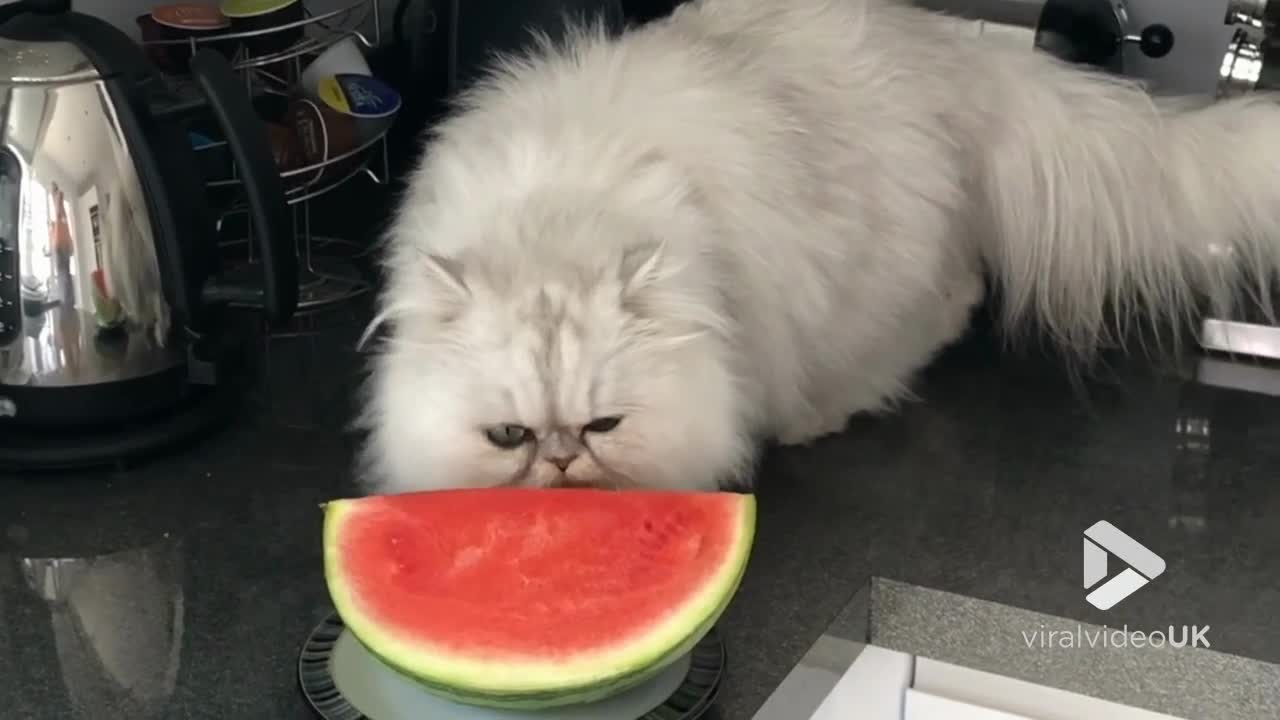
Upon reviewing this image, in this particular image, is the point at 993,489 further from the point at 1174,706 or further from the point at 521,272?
the point at 521,272

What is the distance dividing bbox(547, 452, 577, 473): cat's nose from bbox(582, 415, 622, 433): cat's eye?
25mm

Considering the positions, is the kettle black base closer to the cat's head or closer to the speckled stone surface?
the cat's head

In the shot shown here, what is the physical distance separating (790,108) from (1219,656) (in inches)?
28.5

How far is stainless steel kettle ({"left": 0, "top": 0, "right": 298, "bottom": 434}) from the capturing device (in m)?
1.30

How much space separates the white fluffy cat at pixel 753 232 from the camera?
1.25 metres

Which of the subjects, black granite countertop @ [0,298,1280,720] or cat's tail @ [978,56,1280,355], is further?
cat's tail @ [978,56,1280,355]

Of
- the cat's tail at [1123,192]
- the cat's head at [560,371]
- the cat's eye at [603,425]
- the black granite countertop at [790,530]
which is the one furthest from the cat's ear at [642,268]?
the cat's tail at [1123,192]

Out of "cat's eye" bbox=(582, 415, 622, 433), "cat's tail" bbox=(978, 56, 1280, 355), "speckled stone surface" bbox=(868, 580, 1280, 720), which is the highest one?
"cat's tail" bbox=(978, 56, 1280, 355)

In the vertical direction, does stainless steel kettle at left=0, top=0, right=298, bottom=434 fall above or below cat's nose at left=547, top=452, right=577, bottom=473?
above

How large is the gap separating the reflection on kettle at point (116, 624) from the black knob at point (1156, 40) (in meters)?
1.41

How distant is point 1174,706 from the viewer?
1197 mm

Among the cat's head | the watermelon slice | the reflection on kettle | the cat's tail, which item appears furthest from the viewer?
the cat's tail

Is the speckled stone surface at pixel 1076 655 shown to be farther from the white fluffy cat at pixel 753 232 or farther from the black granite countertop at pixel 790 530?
the white fluffy cat at pixel 753 232

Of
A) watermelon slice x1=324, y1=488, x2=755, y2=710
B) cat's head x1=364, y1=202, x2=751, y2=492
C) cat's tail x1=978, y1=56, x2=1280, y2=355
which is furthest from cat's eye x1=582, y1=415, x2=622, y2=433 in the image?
cat's tail x1=978, y1=56, x2=1280, y2=355
